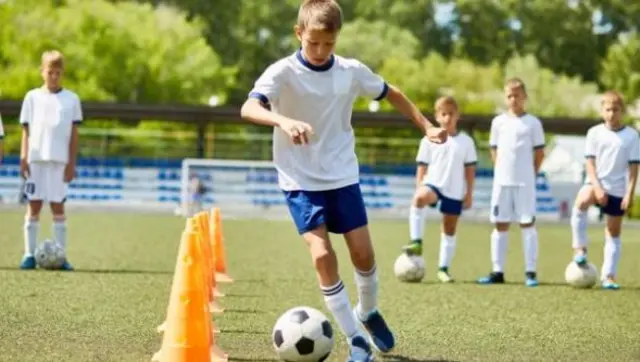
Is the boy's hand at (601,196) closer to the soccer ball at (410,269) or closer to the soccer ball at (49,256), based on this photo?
the soccer ball at (410,269)

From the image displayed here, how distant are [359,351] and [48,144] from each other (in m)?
6.89

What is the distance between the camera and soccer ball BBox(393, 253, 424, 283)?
42.7 feet

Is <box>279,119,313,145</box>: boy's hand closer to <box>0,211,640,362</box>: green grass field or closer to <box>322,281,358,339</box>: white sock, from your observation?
<box>322,281,358,339</box>: white sock

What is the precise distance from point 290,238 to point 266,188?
13.1 meters

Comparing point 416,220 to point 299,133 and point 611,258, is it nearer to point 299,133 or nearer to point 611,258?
point 611,258

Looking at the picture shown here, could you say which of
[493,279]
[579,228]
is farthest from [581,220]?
[493,279]

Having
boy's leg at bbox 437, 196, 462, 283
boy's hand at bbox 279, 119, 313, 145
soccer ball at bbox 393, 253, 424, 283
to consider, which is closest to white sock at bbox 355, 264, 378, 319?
boy's hand at bbox 279, 119, 313, 145

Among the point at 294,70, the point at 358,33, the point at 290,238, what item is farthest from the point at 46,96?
the point at 358,33

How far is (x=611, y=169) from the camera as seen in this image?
1308cm

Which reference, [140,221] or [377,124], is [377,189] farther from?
[140,221]

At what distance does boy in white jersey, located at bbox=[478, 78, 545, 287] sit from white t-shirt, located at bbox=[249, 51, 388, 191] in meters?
6.14

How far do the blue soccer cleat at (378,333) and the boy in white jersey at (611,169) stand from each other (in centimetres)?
556

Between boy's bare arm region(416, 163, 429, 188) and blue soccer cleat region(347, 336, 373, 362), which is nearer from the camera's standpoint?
blue soccer cleat region(347, 336, 373, 362)

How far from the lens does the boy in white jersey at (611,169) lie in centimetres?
1298
